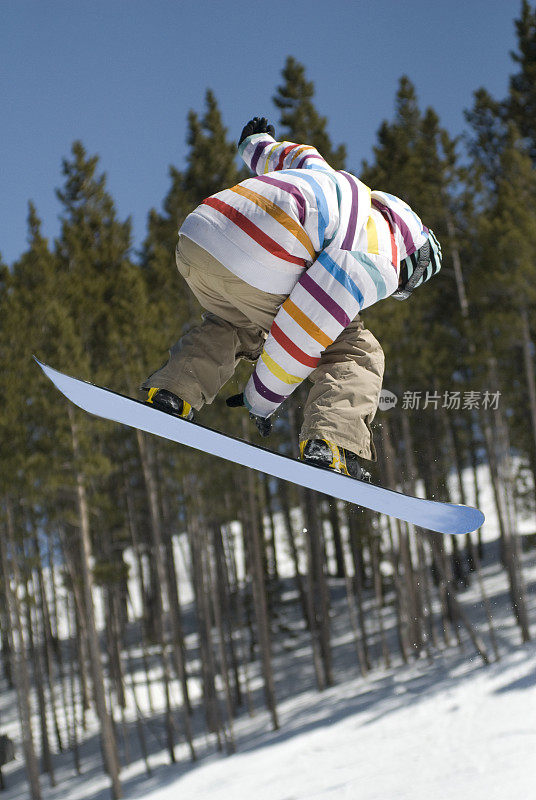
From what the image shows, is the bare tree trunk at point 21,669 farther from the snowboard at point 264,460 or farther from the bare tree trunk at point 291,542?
the snowboard at point 264,460

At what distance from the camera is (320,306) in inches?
67.1

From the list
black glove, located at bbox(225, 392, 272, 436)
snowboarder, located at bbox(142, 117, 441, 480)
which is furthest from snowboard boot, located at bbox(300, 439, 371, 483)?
black glove, located at bbox(225, 392, 272, 436)

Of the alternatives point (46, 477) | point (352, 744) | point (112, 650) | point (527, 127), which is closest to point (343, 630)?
point (112, 650)

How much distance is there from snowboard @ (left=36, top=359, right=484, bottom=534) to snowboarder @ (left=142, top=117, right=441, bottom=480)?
5 cm

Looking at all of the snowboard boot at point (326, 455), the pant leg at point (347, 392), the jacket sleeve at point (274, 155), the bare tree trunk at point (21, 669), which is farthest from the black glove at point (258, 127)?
the bare tree trunk at point (21, 669)

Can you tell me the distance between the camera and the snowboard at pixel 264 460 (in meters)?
1.91

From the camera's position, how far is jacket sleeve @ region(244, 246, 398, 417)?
1704 millimetres

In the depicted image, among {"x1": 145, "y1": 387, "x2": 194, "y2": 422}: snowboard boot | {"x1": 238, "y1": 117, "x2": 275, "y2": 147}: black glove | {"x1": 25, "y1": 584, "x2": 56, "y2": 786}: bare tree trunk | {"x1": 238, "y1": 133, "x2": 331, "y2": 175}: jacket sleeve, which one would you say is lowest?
{"x1": 25, "y1": 584, "x2": 56, "y2": 786}: bare tree trunk

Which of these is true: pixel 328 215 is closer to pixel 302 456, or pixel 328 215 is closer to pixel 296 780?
pixel 302 456

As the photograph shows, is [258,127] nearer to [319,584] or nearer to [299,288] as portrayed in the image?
[299,288]

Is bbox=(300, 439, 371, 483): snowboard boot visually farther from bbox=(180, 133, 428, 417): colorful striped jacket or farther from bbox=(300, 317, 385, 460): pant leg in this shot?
bbox=(180, 133, 428, 417): colorful striped jacket

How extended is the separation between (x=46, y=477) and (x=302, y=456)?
1135 centimetres

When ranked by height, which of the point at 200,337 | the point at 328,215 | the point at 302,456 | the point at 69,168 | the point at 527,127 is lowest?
the point at 302,456

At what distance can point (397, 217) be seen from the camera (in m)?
1.86
